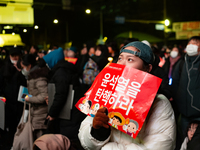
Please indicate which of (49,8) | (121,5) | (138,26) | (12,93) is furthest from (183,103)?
(138,26)

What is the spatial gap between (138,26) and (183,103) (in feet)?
64.5

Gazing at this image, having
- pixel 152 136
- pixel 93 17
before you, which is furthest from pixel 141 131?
pixel 93 17

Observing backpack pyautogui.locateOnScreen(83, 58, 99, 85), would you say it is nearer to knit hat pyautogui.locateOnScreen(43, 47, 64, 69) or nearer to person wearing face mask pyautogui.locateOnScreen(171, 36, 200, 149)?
knit hat pyautogui.locateOnScreen(43, 47, 64, 69)

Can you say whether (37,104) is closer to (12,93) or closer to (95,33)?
(12,93)

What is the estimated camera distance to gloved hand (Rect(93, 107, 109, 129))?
1510 mm

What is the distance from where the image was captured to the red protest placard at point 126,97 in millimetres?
1499

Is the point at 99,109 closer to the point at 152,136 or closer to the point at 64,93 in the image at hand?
the point at 152,136

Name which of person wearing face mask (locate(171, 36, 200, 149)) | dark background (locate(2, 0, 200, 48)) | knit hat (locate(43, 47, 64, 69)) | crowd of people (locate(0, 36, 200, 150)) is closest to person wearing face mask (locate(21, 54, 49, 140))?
crowd of people (locate(0, 36, 200, 150))

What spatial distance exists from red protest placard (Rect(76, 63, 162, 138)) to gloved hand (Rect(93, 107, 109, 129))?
0.03 metres

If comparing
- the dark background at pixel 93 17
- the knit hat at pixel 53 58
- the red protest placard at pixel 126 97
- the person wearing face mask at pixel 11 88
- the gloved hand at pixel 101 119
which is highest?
the dark background at pixel 93 17

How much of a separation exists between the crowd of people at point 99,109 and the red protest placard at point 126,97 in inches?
2.8

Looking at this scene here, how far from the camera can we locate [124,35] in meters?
22.1

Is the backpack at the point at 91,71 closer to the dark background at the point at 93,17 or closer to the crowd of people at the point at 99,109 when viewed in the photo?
the crowd of people at the point at 99,109

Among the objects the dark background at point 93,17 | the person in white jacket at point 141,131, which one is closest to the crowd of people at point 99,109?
the person in white jacket at point 141,131
